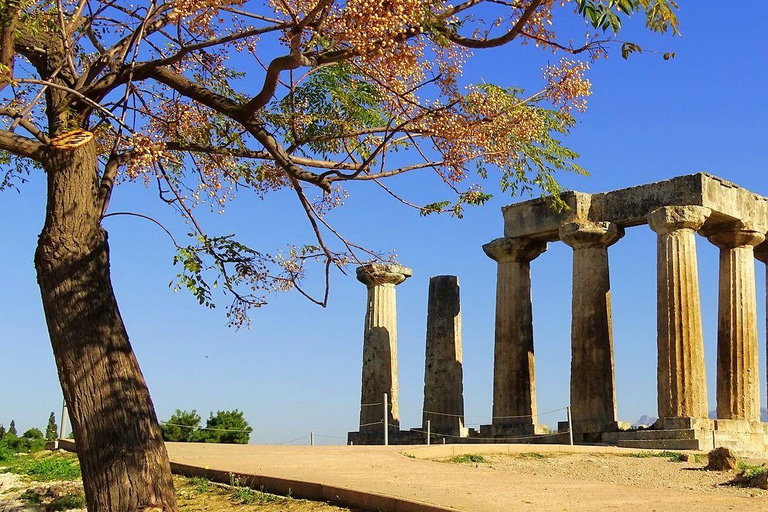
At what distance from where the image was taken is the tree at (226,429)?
2545 cm

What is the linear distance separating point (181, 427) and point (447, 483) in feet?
49.1

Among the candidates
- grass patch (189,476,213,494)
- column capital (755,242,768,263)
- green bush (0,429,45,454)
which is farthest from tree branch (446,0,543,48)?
column capital (755,242,768,263)

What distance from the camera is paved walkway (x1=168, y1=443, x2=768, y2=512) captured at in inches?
408

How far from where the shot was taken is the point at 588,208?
84.5 ft

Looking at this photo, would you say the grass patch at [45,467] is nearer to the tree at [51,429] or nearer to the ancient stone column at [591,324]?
the tree at [51,429]

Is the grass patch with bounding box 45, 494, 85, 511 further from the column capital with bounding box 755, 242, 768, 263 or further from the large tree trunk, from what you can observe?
the column capital with bounding box 755, 242, 768, 263

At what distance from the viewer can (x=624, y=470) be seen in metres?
17.0

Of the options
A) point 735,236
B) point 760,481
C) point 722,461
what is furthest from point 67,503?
point 735,236

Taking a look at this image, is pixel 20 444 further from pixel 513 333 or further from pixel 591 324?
pixel 591 324

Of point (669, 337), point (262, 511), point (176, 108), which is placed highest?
point (176, 108)

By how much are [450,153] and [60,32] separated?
14.1ft

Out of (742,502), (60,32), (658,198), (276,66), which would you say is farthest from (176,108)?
(658,198)

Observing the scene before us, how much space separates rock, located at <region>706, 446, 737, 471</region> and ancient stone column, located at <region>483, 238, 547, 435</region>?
31.6 ft

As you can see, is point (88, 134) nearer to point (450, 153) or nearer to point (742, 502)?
point (450, 153)
